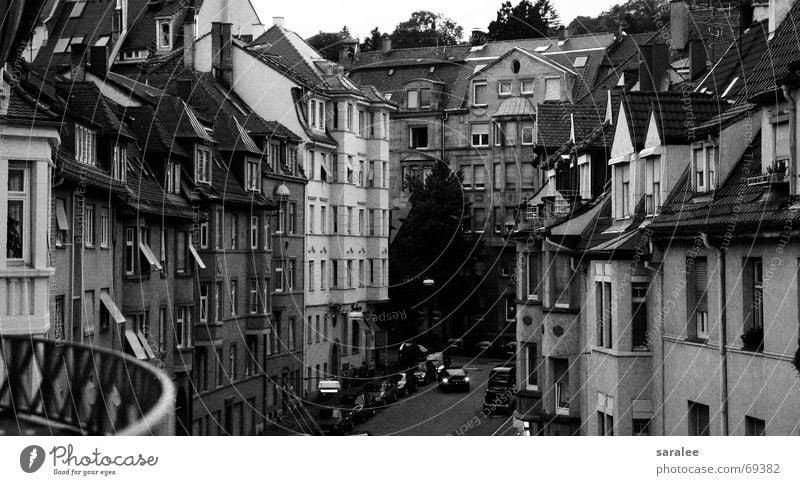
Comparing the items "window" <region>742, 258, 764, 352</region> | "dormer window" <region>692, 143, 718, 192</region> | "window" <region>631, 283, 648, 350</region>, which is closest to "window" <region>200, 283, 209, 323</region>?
"window" <region>631, 283, 648, 350</region>

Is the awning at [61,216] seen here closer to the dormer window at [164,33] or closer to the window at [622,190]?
the dormer window at [164,33]

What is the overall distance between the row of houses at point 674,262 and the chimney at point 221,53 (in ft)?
13.0

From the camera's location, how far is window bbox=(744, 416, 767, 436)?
46.8 ft

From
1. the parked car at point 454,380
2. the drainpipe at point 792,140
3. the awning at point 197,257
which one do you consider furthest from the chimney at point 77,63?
the drainpipe at point 792,140

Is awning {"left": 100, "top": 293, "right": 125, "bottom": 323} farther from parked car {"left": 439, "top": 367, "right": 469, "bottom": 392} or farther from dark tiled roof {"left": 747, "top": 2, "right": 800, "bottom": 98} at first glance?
dark tiled roof {"left": 747, "top": 2, "right": 800, "bottom": 98}

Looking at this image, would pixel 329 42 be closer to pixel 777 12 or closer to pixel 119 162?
pixel 119 162

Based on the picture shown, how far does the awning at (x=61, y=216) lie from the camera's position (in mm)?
14609

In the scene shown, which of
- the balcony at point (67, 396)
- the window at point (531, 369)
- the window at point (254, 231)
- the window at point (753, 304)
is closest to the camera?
the balcony at point (67, 396)

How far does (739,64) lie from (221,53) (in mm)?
5927

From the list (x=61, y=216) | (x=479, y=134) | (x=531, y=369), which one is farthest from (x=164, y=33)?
(x=531, y=369)

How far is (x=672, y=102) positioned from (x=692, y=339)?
2.76m

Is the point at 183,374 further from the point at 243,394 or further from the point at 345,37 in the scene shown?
the point at 345,37
